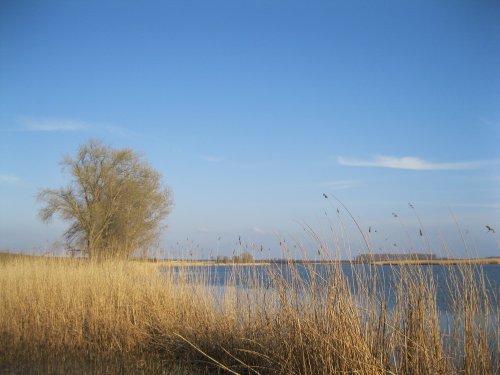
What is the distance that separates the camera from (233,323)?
525cm

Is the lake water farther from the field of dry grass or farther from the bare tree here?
the bare tree

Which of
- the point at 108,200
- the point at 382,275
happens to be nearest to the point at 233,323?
the point at 382,275

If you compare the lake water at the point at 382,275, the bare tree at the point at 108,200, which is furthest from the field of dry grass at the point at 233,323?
the bare tree at the point at 108,200

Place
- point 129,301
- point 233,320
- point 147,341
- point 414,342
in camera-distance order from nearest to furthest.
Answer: point 414,342 → point 233,320 → point 147,341 → point 129,301

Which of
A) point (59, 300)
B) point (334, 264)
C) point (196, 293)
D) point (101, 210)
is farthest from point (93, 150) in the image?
point (334, 264)

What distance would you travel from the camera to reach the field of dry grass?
3018 millimetres

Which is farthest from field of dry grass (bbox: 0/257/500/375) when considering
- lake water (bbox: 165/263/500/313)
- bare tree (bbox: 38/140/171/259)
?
bare tree (bbox: 38/140/171/259)

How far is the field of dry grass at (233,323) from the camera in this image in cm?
302

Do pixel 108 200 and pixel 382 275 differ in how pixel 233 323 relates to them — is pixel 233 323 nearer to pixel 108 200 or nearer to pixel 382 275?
pixel 382 275

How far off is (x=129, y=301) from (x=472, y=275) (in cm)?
522

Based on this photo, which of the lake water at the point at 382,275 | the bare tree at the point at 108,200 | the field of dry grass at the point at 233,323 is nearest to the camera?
the field of dry grass at the point at 233,323

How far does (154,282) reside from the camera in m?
6.92

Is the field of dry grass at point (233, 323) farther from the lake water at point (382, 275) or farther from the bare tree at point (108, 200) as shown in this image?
the bare tree at point (108, 200)

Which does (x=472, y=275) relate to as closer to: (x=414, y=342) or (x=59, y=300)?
(x=414, y=342)
